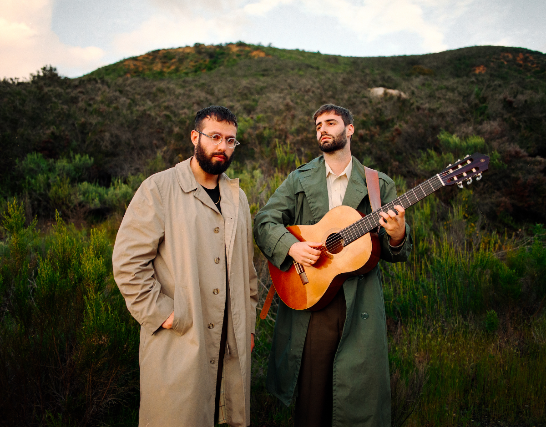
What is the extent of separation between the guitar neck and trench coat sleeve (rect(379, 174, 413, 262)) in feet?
0.54

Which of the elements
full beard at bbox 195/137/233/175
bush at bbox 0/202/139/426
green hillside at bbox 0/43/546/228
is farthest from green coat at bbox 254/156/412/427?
green hillside at bbox 0/43/546/228

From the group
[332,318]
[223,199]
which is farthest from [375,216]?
[223,199]

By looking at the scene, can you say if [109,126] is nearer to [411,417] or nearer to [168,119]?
[168,119]

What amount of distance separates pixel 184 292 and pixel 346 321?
1072mm

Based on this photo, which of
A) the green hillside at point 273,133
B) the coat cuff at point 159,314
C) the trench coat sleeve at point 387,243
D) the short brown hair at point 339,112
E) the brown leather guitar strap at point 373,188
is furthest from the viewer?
the green hillside at point 273,133

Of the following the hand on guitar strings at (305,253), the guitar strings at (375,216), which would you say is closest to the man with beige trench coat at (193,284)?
the hand on guitar strings at (305,253)

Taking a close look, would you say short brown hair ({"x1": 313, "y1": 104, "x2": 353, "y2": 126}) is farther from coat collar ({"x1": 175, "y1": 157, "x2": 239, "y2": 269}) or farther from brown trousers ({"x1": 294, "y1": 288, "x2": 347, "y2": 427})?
brown trousers ({"x1": 294, "y1": 288, "x2": 347, "y2": 427})

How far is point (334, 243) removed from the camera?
8.31ft

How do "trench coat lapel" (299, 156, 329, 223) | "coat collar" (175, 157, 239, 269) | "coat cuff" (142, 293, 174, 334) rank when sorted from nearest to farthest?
"coat cuff" (142, 293, 174, 334), "coat collar" (175, 157, 239, 269), "trench coat lapel" (299, 156, 329, 223)

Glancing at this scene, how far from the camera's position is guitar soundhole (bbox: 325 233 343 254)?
8.28 feet

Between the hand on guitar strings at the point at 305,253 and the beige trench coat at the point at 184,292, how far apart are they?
0.38 meters

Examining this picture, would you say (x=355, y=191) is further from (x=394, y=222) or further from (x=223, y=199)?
(x=223, y=199)

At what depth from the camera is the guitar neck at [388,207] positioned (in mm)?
2334

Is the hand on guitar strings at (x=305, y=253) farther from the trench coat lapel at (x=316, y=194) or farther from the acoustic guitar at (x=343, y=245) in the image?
the trench coat lapel at (x=316, y=194)
